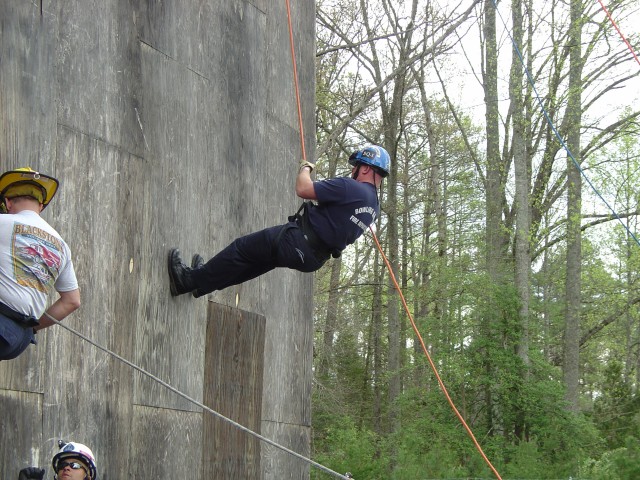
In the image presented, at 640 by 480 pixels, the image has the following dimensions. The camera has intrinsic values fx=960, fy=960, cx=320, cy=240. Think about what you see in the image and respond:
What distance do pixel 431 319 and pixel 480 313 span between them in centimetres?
146

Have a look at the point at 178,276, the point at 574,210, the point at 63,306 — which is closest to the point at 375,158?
the point at 178,276

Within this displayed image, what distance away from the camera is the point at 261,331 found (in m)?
7.31

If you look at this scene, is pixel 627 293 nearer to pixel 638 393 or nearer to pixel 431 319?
pixel 638 393

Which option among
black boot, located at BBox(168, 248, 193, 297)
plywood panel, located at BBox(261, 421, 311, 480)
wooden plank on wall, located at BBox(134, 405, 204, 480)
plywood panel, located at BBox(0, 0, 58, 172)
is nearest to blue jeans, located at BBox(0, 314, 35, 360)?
plywood panel, located at BBox(0, 0, 58, 172)

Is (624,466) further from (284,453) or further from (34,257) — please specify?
(34,257)

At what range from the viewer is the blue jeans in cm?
413

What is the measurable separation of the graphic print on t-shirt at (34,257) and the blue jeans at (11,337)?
19 centimetres

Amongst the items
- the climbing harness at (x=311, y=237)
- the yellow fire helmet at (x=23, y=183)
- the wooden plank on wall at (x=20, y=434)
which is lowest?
the wooden plank on wall at (x=20, y=434)

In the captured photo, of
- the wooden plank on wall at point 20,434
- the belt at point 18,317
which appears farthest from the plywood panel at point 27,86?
the wooden plank on wall at point 20,434

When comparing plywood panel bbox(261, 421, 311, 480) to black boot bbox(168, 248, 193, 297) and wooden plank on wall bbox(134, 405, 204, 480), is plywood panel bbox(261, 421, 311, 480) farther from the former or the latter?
black boot bbox(168, 248, 193, 297)

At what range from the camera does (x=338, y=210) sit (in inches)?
252

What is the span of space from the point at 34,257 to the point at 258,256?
7.36 ft

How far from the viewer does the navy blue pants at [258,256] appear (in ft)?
20.5

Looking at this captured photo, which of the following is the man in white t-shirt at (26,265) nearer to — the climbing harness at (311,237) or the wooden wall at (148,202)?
the wooden wall at (148,202)
